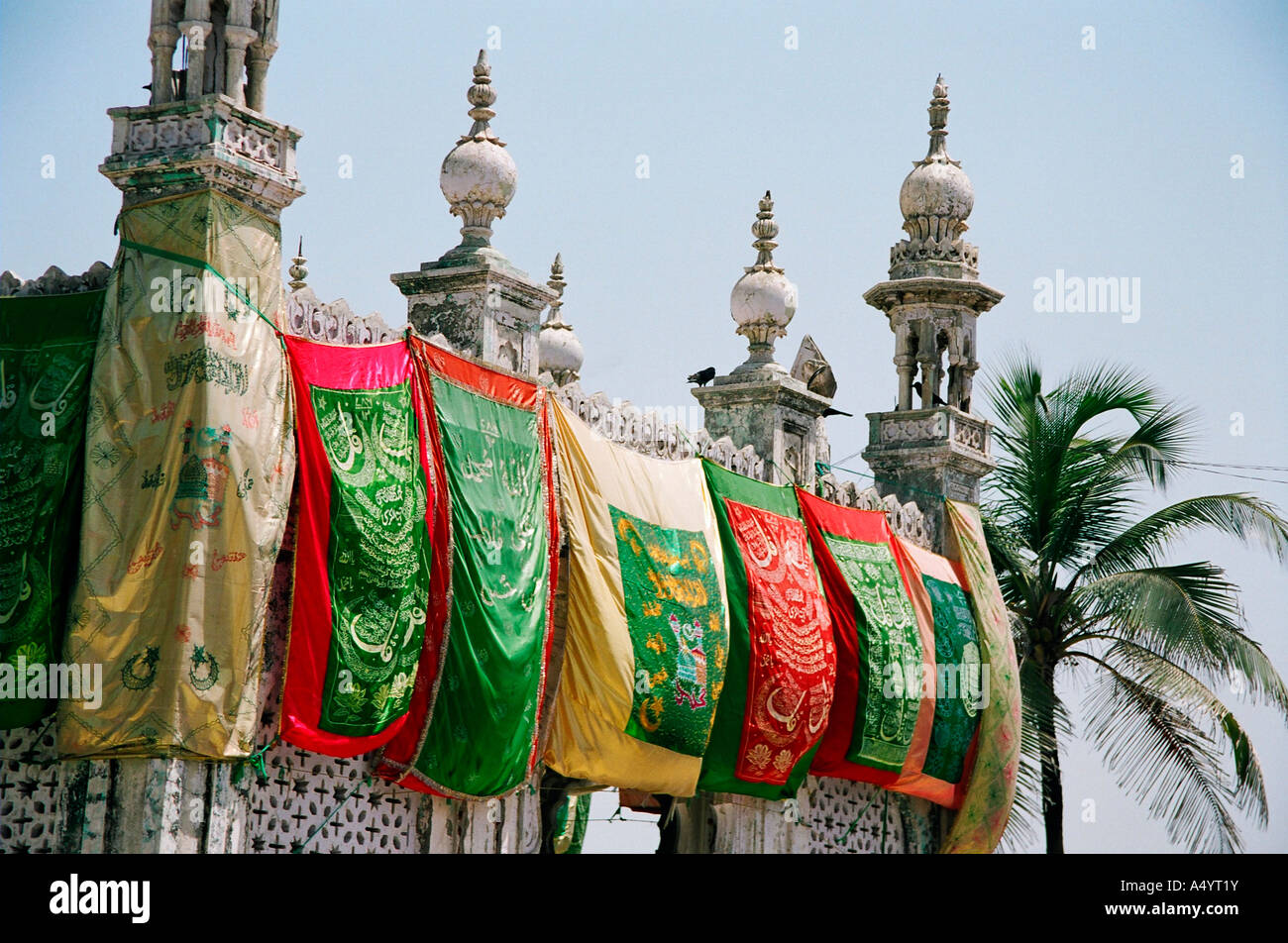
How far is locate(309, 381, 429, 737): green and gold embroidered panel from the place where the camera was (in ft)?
34.1

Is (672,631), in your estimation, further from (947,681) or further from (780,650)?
(947,681)

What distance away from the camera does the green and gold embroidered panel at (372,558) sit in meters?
10.4

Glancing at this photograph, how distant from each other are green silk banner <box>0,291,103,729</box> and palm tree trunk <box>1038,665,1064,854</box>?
10.1 metres

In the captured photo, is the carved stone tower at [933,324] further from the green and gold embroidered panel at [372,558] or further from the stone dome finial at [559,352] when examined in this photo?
the green and gold embroidered panel at [372,558]

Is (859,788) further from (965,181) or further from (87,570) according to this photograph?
(87,570)

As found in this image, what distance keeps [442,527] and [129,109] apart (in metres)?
2.66

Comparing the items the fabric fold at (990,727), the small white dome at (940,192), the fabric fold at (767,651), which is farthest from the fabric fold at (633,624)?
the small white dome at (940,192)

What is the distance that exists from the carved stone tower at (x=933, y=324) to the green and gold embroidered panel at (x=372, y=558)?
7.21m

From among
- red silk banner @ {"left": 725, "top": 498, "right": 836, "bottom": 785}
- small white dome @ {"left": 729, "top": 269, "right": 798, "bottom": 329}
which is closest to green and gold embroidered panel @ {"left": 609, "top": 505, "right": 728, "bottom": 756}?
red silk banner @ {"left": 725, "top": 498, "right": 836, "bottom": 785}

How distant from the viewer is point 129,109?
1038 centimetres

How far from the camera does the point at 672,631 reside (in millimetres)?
12625

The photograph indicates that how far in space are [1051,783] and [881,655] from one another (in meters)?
3.89

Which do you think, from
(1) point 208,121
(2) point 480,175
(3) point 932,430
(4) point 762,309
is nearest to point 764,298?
(4) point 762,309
